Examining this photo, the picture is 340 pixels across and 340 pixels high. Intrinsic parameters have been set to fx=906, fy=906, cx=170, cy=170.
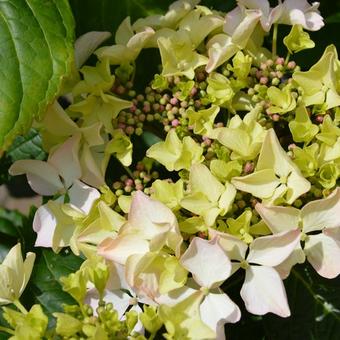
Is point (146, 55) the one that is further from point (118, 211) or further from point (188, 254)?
point (188, 254)

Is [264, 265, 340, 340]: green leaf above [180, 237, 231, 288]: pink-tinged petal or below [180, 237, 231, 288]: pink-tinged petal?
below

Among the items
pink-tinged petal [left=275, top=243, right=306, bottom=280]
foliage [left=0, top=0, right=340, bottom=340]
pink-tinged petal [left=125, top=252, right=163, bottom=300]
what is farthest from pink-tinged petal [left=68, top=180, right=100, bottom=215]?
pink-tinged petal [left=275, top=243, right=306, bottom=280]

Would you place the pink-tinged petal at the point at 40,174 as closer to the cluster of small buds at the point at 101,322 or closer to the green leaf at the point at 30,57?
the green leaf at the point at 30,57

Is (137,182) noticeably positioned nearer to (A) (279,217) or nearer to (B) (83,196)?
(B) (83,196)

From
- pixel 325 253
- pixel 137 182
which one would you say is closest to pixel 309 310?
pixel 325 253

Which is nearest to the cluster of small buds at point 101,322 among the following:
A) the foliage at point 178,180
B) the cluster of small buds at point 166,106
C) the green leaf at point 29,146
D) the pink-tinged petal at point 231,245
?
→ the foliage at point 178,180

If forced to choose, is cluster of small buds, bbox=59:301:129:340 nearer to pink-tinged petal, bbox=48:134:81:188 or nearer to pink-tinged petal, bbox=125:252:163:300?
pink-tinged petal, bbox=125:252:163:300

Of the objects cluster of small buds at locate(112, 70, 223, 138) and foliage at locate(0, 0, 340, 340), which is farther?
cluster of small buds at locate(112, 70, 223, 138)

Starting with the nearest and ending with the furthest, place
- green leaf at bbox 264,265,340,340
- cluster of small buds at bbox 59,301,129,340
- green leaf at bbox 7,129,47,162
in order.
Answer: cluster of small buds at bbox 59,301,129,340 → green leaf at bbox 264,265,340,340 → green leaf at bbox 7,129,47,162

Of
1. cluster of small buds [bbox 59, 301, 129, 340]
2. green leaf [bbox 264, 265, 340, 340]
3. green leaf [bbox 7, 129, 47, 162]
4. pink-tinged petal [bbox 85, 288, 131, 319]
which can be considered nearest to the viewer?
cluster of small buds [bbox 59, 301, 129, 340]
